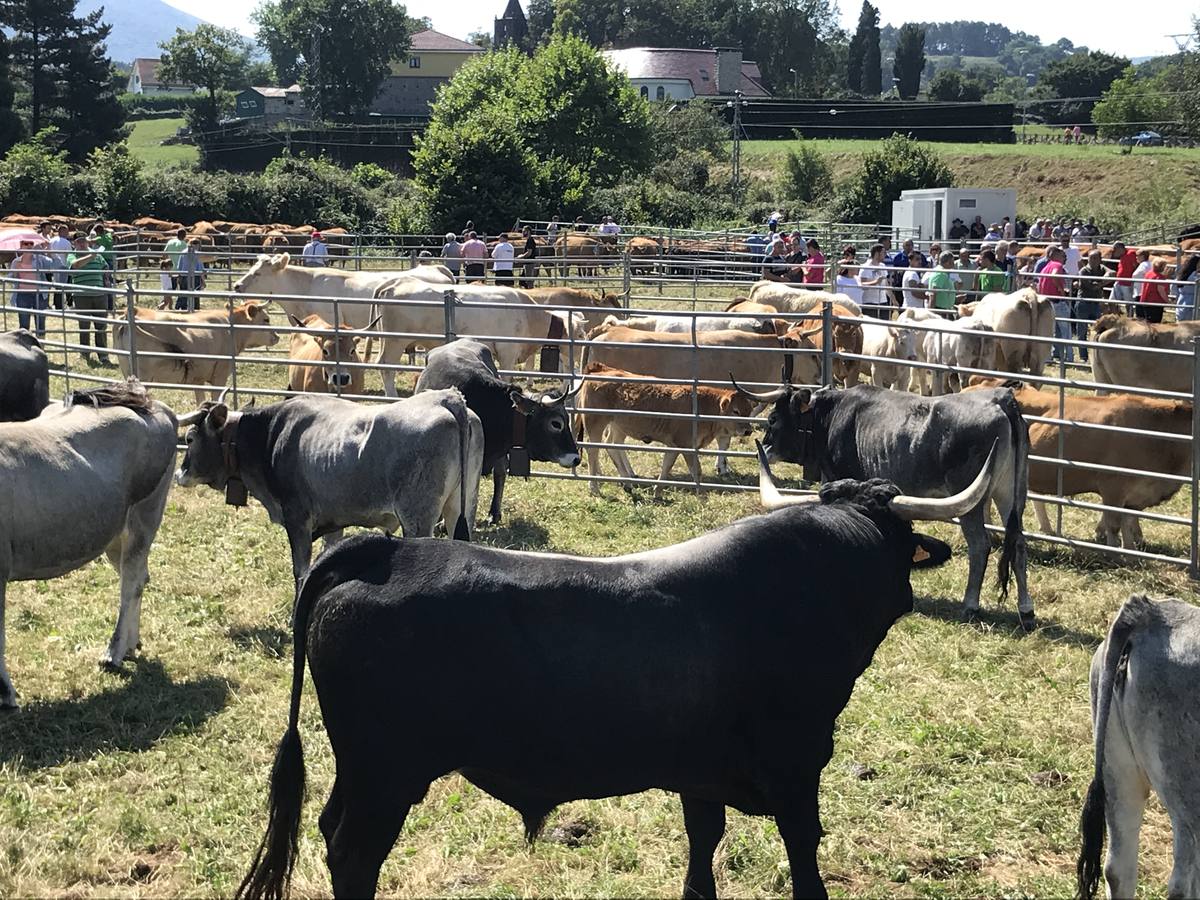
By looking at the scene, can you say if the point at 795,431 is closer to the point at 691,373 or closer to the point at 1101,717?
the point at 691,373

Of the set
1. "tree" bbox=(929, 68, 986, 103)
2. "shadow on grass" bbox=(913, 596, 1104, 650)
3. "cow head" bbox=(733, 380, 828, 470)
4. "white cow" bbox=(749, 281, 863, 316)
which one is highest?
"tree" bbox=(929, 68, 986, 103)

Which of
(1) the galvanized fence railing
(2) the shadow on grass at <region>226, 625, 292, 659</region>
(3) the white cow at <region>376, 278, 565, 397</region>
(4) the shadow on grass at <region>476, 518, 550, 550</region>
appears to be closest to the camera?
(2) the shadow on grass at <region>226, 625, 292, 659</region>

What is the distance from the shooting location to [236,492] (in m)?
8.15

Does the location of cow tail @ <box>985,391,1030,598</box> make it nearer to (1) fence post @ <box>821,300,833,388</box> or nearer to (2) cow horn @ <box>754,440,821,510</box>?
(1) fence post @ <box>821,300,833,388</box>

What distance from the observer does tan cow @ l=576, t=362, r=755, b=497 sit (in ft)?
38.6

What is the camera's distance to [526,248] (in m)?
27.3

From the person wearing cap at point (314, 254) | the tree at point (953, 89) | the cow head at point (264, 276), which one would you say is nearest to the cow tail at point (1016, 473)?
the cow head at point (264, 276)

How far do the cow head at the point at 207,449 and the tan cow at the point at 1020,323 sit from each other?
31.7ft

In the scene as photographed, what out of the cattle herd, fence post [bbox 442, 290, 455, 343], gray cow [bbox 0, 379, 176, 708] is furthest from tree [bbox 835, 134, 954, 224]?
gray cow [bbox 0, 379, 176, 708]

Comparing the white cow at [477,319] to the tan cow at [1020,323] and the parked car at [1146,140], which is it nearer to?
the tan cow at [1020,323]

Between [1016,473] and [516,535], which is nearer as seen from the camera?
[1016,473]

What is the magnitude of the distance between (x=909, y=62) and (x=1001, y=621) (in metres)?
106

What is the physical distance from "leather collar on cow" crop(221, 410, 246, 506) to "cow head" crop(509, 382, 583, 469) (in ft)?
8.23

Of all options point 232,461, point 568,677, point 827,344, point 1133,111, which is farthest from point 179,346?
point 1133,111
